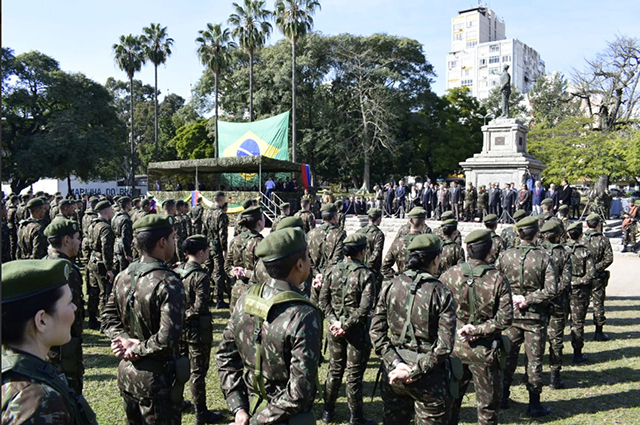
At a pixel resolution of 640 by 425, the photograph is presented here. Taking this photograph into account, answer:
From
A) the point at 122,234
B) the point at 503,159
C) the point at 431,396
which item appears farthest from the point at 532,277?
the point at 503,159

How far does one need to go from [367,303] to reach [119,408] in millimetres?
3331

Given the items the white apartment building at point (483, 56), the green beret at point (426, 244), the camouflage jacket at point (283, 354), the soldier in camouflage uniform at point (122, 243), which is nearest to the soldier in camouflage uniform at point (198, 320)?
the camouflage jacket at point (283, 354)

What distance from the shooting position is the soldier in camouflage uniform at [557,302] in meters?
6.25

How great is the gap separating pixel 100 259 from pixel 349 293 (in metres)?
5.49

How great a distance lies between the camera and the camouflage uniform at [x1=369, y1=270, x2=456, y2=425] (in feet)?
12.0

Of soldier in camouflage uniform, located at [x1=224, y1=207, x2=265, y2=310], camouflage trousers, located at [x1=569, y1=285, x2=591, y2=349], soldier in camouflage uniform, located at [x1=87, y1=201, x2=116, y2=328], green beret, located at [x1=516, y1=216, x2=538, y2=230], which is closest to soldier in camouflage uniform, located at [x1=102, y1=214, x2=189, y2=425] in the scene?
soldier in camouflage uniform, located at [x1=224, y1=207, x2=265, y2=310]

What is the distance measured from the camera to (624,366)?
6.96 metres

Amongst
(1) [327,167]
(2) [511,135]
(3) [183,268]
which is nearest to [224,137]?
(2) [511,135]

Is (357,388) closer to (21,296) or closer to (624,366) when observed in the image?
(21,296)

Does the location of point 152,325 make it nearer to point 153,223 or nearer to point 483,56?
point 153,223

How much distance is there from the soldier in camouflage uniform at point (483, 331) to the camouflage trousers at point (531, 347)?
127 cm

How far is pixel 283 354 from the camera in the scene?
2.66 m

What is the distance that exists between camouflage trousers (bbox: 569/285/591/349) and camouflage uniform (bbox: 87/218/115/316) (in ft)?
26.0

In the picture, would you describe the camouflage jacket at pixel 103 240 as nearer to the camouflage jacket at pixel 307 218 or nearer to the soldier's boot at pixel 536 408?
the camouflage jacket at pixel 307 218
